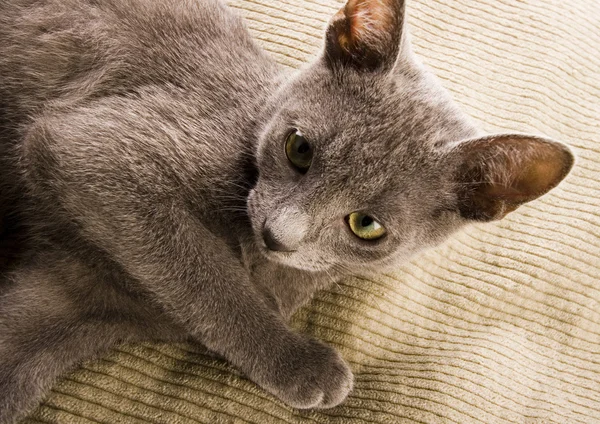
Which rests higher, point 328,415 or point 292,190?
point 292,190

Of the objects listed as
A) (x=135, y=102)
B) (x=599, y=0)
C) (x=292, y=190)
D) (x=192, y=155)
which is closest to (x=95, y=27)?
(x=135, y=102)

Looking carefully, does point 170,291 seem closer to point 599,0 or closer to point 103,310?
point 103,310

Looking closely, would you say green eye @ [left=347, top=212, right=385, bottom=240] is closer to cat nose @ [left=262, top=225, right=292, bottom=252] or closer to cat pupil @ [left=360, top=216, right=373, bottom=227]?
cat pupil @ [left=360, top=216, right=373, bottom=227]

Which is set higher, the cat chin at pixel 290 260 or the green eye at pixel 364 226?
the green eye at pixel 364 226

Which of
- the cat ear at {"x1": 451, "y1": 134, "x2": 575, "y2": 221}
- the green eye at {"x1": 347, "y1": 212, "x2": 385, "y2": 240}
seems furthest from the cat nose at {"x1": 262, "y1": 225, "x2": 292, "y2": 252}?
the cat ear at {"x1": 451, "y1": 134, "x2": 575, "y2": 221}

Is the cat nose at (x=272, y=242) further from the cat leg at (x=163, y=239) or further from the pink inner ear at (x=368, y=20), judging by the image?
the pink inner ear at (x=368, y=20)

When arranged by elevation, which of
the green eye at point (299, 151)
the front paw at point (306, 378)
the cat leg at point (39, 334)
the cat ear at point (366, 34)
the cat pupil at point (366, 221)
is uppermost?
the cat ear at point (366, 34)

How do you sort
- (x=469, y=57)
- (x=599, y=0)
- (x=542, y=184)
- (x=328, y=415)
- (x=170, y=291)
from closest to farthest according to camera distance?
(x=542, y=184), (x=170, y=291), (x=328, y=415), (x=469, y=57), (x=599, y=0)

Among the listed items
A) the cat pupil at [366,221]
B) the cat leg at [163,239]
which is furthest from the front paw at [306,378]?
the cat pupil at [366,221]
